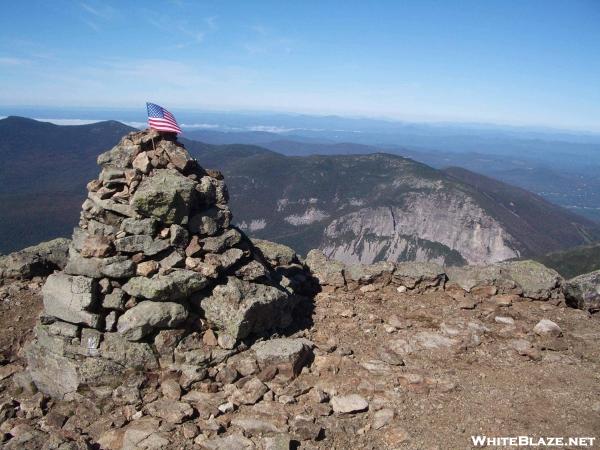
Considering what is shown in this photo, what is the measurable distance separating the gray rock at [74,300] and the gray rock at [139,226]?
189 centimetres

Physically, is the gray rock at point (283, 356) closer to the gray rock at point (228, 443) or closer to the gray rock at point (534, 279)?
the gray rock at point (228, 443)

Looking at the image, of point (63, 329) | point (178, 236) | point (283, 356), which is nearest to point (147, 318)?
point (63, 329)

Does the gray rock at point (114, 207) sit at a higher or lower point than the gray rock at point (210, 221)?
higher

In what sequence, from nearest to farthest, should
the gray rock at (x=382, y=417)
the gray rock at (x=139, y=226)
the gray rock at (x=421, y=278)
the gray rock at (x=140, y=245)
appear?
1. the gray rock at (x=382, y=417)
2. the gray rock at (x=140, y=245)
3. the gray rock at (x=139, y=226)
4. the gray rock at (x=421, y=278)

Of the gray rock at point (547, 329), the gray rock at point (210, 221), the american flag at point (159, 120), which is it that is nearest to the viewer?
the gray rock at point (210, 221)

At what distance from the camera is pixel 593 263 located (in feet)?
408

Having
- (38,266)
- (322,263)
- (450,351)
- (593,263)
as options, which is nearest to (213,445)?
(450,351)

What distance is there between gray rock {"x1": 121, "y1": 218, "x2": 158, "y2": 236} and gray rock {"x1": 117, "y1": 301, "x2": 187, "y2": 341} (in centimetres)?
226

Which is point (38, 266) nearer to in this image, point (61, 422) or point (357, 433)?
point (61, 422)

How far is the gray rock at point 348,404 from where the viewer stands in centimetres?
1194

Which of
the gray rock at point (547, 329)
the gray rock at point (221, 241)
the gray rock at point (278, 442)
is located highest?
the gray rock at point (221, 241)

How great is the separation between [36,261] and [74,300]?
8.40 meters

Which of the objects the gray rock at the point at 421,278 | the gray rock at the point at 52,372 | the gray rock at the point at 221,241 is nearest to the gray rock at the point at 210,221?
the gray rock at the point at 221,241

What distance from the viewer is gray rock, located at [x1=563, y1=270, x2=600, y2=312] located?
18078 mm
